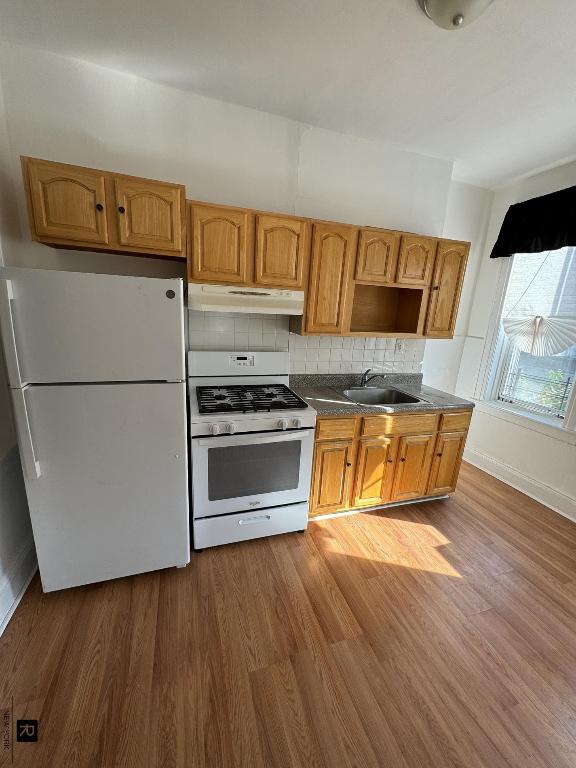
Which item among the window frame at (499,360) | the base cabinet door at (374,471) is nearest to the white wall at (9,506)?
the base cabinet door at (374,471)

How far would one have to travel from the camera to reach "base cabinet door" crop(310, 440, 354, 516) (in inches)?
84.0

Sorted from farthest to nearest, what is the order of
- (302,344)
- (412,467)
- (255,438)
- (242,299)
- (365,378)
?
(365,378) → (302,344) → (412,467) → (242,299) → (255,438)

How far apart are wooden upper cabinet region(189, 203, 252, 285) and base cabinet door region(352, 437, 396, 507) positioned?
150 centimetres

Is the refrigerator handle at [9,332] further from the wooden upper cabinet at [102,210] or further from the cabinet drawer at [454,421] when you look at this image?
the cabinet drawer at [454,421]

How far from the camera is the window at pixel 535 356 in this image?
2.55 m

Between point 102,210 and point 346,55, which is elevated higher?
point 346,55

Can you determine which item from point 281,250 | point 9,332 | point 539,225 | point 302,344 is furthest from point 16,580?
point 539,225

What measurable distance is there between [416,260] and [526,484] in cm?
232

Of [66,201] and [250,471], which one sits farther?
[250,471]

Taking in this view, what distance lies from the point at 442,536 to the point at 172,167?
320 centimetres

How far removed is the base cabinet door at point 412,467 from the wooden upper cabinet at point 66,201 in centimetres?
242

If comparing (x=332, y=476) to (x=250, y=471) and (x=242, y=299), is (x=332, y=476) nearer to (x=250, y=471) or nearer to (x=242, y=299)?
(x=250, y=471)

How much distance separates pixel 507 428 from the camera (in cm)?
298

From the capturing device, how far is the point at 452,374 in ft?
11.1
